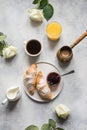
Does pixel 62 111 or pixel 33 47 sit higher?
pixel 33 47

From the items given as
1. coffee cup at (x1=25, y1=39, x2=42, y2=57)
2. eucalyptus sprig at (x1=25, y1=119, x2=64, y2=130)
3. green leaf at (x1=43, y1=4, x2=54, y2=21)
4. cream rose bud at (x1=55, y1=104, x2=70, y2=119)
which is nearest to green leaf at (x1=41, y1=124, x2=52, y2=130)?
eucalyptus sprig at (x1=25, y1=119, x2=64, y2=130)

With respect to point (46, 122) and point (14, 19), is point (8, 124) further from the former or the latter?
point (14, 19)

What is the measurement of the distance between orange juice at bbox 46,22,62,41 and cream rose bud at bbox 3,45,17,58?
0.56 ft

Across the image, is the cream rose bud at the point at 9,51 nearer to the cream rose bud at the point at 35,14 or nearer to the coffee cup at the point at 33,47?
the coffee cup at the point at 33,47

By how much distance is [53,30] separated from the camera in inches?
69.8

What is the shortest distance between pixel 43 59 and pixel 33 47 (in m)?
0.07

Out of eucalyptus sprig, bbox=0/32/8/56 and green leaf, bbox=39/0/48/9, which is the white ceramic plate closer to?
eucalyptus sprig, bbox=0/32/8/56

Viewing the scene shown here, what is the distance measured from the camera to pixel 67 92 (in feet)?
5.68

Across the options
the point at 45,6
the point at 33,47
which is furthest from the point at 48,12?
the point at 33,47

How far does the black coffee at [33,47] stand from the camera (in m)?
1.74

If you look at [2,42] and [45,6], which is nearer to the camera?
[45,6]

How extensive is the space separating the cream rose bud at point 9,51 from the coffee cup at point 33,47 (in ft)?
0.18

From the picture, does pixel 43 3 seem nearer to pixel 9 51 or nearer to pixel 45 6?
pixel 45 6

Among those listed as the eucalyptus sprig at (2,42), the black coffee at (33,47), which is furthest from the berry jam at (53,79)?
the eucalyptus sprig at (2,42)
